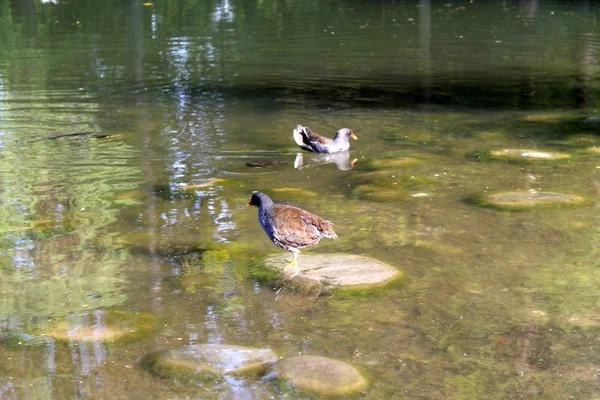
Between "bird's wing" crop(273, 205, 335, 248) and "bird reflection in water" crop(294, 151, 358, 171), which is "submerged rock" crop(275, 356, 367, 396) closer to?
"bird's wing" crop(273, 205, 335, 248)

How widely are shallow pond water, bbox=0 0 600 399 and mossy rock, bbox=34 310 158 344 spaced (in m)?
0.02

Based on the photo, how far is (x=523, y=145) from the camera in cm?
1034

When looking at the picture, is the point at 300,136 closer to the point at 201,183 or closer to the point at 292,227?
the point at 201,183

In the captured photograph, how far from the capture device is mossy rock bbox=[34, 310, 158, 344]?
18.0ft

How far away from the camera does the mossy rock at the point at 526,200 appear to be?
7.96m

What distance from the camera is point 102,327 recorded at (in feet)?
18.5

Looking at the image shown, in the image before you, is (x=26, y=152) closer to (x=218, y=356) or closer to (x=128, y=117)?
(x=128, y=117)

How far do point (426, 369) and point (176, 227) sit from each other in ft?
10.7

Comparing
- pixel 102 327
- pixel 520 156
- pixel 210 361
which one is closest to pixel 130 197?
pixel 102 327

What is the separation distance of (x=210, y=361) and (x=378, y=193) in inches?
150

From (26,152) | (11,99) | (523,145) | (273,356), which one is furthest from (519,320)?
(11,99)

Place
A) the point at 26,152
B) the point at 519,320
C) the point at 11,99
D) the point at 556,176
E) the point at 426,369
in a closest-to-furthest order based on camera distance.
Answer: the point at 426,369 → the point at 519,320 → the point at 556,176 → the point at 26,152 → the point at 11,99

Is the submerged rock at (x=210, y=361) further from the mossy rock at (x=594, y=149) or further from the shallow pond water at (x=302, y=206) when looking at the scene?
the mossy rock at (x=594, y=149)

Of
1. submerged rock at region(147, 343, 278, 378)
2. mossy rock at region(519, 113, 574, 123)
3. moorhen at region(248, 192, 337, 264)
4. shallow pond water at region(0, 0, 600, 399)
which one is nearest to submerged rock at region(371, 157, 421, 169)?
shallow pond water at region(0, 0, 600, 399)
